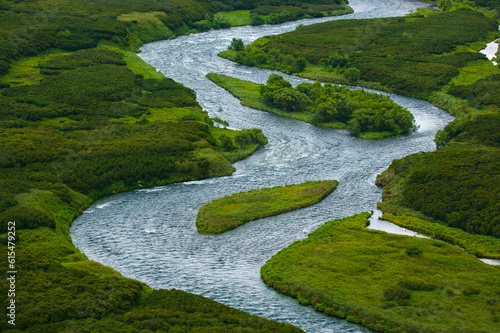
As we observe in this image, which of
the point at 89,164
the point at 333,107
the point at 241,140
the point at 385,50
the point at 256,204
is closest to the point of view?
the point at 256,204

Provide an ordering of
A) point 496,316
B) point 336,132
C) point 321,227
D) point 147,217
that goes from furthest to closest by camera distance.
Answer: point 336,132 → point 147,217 → point 321,227 → point 496,316

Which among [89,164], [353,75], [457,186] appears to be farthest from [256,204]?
[353,75]

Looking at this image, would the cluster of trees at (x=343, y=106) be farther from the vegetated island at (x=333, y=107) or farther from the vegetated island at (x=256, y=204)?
the vegetated island at (x=256, y=204)

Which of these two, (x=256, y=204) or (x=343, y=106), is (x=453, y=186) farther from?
(x=343, y=106)

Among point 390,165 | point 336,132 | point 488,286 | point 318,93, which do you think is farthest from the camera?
point 318,93

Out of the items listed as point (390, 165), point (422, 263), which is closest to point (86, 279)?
point (422, 263)

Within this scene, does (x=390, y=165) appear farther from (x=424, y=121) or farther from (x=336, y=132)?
(x=424, y=121)
